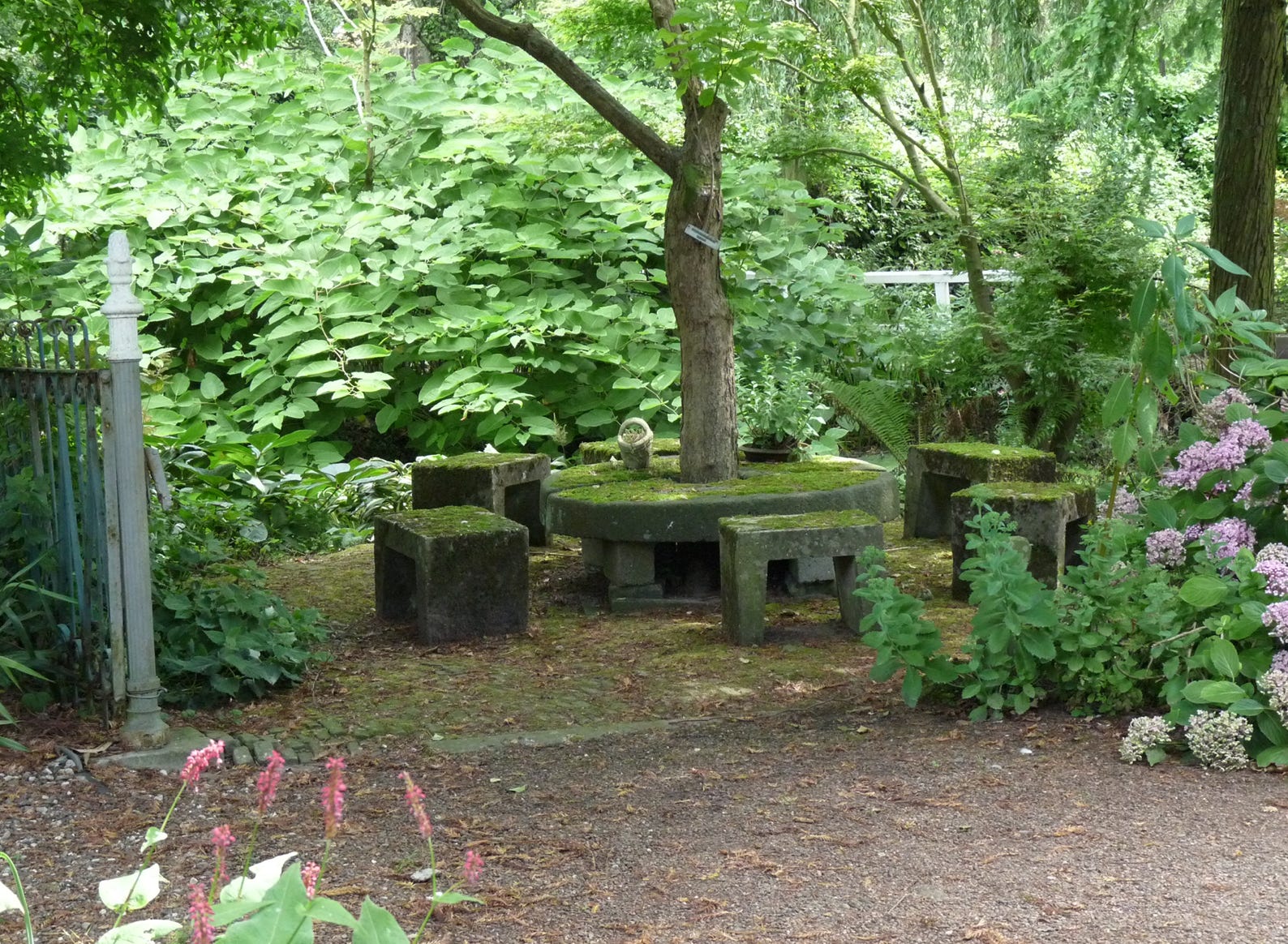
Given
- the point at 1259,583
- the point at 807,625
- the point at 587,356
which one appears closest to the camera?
the point at 1259,583

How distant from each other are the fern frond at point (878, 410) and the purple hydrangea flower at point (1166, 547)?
5.39 metres

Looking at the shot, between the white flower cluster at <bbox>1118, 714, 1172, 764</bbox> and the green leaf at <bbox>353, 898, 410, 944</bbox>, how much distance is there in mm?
2558

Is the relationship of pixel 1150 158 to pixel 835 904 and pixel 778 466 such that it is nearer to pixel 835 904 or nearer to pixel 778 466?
pixel 778 466

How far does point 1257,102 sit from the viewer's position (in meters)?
6.34

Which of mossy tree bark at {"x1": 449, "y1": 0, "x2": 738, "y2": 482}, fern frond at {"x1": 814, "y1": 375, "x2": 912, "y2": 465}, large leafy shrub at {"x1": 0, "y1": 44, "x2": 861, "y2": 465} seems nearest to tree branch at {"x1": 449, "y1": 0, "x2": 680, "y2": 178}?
mossy tree bark at {"x1": 449, "y1": 0, "x2": 738, "y2": 482}

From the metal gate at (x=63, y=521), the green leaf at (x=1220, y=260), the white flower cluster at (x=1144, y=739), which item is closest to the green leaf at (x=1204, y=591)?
the white flower cluster at (x=1144, y=739)

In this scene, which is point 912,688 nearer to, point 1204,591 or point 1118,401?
point 1204,591

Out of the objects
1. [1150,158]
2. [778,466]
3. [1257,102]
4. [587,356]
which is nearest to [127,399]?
[778,466]

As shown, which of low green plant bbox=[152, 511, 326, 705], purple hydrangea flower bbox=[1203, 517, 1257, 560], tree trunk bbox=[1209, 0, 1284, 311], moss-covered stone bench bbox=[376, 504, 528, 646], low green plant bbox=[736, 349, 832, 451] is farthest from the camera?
low green plant bbox=[736, 349, 832, 451]

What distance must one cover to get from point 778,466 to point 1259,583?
3.35 metres

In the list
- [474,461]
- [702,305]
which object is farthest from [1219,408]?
[474,461]

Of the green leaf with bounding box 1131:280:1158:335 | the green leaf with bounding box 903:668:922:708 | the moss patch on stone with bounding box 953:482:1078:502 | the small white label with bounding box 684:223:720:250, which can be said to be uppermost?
the small white label with bounding box 684:223:720:250

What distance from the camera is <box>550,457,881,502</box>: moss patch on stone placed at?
5883mm

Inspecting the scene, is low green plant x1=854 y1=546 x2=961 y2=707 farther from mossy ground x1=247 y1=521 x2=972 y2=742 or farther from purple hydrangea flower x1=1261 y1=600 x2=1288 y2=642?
→ purple hydrangea flower x1=1261 y1=600 x2=1288 y2=642
